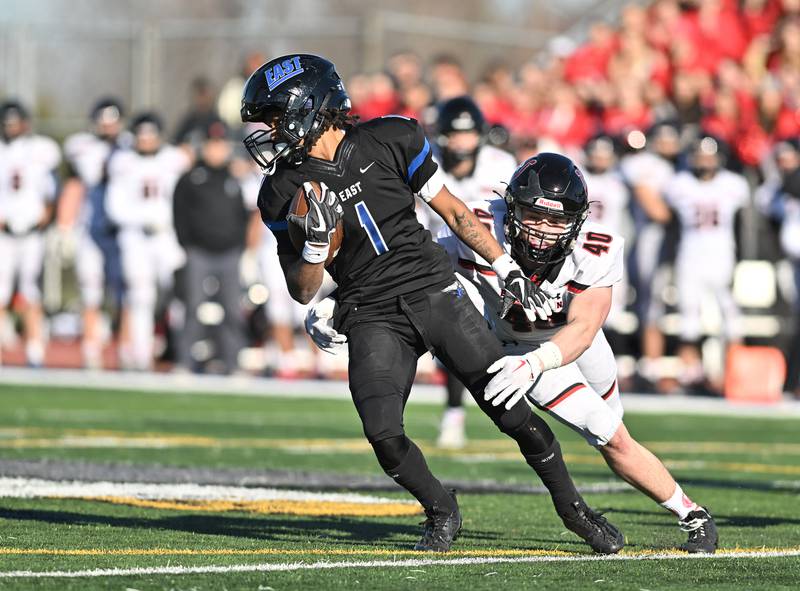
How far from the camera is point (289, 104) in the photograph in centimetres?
563

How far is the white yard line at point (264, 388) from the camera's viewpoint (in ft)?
44.4

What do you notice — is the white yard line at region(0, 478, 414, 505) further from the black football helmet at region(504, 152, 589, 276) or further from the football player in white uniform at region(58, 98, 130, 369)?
the football player in white uniform at region(58, 98, 130, 369)

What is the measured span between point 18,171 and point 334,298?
1098 cm

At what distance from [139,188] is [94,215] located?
0.69 meters

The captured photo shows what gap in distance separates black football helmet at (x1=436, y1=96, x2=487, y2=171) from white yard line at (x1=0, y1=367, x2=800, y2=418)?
4.19 metres

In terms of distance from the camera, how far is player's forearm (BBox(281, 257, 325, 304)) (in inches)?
219

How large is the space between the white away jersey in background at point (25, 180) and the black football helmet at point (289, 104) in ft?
35.8

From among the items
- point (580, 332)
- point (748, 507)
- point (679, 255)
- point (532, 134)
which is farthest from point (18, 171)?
point (580, 332)

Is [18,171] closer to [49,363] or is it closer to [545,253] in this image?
[49,363]

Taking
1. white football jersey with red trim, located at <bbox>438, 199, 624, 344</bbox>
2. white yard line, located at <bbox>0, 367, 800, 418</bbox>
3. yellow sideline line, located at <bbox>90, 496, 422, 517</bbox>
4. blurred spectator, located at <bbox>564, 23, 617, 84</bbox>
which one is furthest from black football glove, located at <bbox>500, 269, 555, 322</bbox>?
blurred spectator, located at <bbox>564, 23, 617, 84</bbox>

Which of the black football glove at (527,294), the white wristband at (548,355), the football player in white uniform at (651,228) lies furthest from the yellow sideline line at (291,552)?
the football player in white uniform at (651,228)

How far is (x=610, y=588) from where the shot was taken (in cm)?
484

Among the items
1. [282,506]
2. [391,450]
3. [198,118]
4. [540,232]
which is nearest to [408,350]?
[391,450]

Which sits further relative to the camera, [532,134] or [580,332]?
[532,134]
